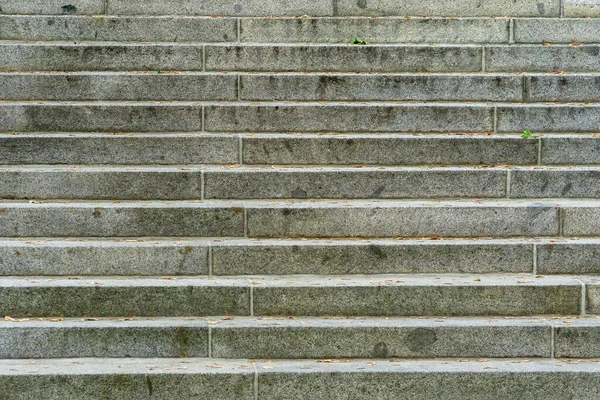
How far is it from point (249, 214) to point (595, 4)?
5817mm

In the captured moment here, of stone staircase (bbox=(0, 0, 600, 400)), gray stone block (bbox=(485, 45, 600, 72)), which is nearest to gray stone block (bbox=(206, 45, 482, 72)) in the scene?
stone staircase (bbox=(0, 0, 600, 400))

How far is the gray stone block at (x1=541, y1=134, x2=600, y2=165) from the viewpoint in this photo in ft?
31.3

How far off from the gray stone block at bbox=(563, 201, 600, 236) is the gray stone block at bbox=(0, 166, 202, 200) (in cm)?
298

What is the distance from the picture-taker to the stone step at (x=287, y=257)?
8.12m

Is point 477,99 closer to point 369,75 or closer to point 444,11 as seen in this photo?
point 369,75

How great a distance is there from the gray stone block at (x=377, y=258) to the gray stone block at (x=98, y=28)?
3847mm

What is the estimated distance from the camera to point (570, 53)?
10.9m

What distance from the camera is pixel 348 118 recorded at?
9.99m

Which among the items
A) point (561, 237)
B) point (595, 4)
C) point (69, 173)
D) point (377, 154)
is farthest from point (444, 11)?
point (69, 173)

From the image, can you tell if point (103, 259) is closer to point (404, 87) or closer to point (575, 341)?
point (575, 341)

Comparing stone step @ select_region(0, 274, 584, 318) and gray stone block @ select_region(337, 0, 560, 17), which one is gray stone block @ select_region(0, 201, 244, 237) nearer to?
stone step @ select_region(0, 274, 584, 318)

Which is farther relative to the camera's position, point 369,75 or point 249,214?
point 369,75

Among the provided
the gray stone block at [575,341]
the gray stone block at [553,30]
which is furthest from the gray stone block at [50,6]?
the gray stone block at [575,341]

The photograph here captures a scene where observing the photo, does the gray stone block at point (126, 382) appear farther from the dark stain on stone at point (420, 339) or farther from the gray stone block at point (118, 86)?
the gray stone block at point (118, 86)
